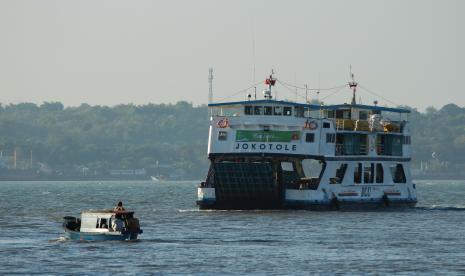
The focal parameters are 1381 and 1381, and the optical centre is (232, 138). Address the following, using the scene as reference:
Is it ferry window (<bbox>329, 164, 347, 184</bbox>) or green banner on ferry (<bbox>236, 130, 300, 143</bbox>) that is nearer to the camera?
green banner on ferry (<bbox>236, 130, 300, 143</bbox>)

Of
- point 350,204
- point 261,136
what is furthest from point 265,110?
point 350,204

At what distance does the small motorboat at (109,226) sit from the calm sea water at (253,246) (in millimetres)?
869

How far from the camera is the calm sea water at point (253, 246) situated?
63.3 m

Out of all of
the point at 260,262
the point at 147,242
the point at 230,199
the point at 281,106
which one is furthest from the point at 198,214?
the point at 260,262

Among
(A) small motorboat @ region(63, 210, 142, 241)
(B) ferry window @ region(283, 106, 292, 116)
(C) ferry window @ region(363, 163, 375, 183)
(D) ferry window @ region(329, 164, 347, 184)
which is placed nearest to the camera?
(A) small motorboat @ region(63, 210, 142, 241)

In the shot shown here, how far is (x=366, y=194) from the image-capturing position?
105000 mm

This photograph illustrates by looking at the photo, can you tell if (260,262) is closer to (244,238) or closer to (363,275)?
(363,275)

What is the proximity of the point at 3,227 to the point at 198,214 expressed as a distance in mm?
16872

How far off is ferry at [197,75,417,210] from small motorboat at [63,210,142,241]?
73.6ft

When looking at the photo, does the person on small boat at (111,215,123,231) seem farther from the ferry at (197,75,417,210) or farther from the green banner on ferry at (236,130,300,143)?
the green banner on ferry at (236,130,300,143)

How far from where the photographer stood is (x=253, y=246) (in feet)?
240

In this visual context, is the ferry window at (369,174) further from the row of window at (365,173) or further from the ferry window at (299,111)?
the ferry window at (299,111)

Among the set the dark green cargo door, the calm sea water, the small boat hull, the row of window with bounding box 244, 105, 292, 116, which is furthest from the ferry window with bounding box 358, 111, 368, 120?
the small boat hull

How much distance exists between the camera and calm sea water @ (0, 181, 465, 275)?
63312 millimetres
